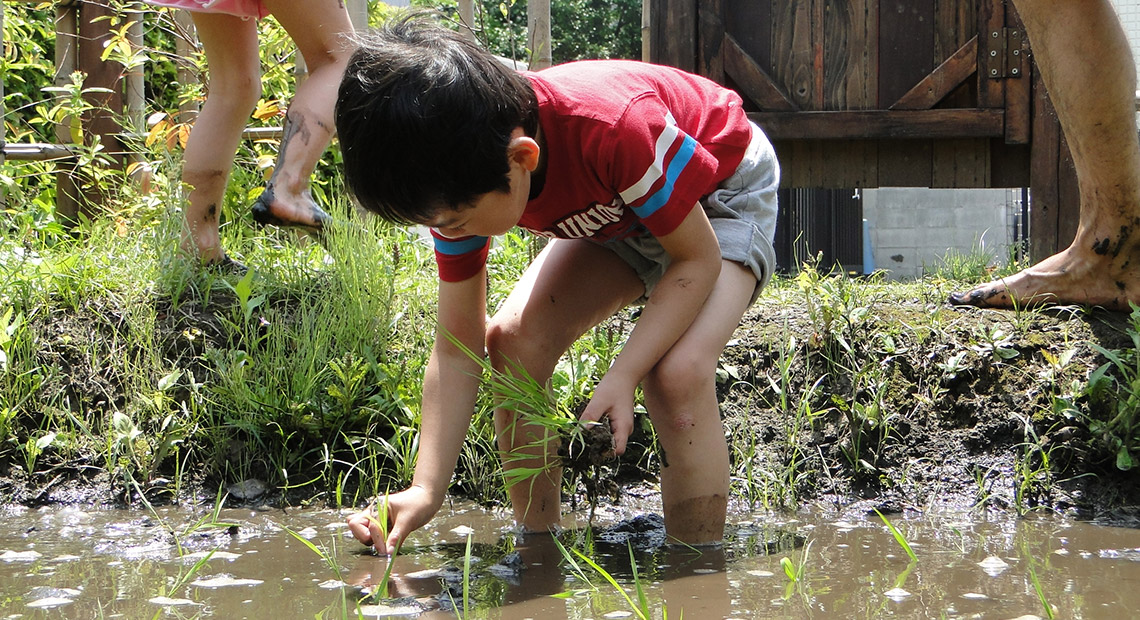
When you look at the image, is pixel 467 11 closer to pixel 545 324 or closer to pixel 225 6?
pixel 225 6

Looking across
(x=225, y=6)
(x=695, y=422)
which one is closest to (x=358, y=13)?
(x=225, y=6)

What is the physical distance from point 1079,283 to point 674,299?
1.53 metres

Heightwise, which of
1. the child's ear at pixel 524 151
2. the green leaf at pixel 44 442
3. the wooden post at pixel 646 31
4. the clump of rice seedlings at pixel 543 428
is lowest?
the green leaf at pixel 44 442

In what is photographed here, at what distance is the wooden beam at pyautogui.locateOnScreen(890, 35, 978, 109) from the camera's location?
15.7 feet

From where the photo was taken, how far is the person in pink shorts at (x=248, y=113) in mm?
3031

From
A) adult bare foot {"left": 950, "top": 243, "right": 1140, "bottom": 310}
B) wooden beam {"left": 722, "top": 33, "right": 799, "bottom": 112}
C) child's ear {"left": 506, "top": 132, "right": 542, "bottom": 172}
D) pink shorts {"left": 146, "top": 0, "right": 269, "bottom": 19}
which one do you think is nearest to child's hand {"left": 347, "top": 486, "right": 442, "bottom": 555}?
child's ear {"left": 506, "top": 132, "right": 542, "bottom": 172}

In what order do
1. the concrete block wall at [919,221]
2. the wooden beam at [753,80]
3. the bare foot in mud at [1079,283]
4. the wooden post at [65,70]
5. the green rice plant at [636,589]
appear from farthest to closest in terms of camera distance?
the concrete block wall at [919,221] → the wooden beam at [753,80] → the wooden post at [65,70] → the bare foot in mud at [1079,283] → the green rice plant at [636,589]

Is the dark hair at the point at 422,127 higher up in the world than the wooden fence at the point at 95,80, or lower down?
lower down

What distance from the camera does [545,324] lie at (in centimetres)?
221

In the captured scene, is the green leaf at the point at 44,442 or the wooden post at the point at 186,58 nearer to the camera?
the green leaf at the point at 44,442

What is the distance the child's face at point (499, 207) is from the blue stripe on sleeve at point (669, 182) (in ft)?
0.73

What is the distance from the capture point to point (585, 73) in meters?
2.12

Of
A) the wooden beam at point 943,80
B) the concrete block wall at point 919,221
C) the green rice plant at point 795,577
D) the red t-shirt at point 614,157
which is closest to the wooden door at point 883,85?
the wooden beam at point 943,80

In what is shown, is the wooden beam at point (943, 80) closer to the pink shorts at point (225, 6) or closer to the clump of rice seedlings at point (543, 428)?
the pink shorts at point (225, 6)
